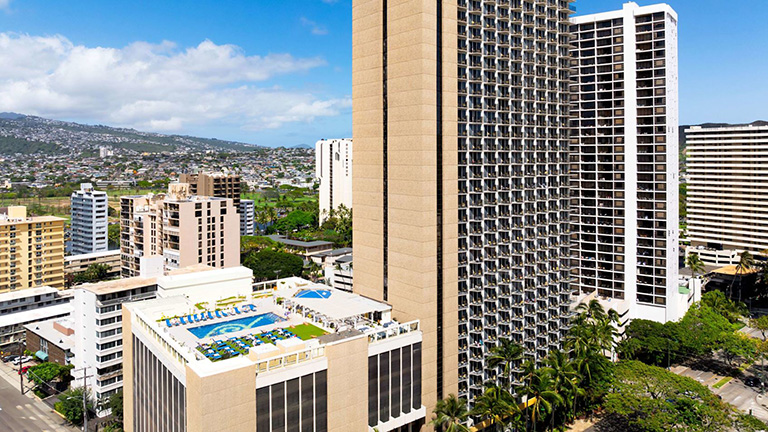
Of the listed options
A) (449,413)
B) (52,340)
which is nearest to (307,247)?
(52,340)

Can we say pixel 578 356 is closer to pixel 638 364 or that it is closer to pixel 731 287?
pixel 638 364

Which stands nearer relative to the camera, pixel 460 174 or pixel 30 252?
pixel 460 174

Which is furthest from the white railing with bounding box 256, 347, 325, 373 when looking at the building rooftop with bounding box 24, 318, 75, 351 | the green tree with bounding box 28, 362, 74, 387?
the building rooftop with bounding box 24, 318, 75, 351

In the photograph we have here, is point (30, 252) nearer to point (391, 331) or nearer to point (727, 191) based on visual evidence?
point (391, 331)

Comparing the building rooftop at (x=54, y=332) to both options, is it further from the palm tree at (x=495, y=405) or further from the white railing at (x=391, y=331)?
the palm tree at (x=495, y=405)

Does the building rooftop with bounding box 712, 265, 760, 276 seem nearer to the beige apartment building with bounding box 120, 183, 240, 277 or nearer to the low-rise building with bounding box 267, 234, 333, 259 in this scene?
the low-rise building with bounding box 267, 234, 333, 259

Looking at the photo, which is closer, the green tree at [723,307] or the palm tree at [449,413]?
the palm tree at [449,413]

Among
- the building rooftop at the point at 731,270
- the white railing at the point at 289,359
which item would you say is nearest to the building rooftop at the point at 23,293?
the white railing at the point at 289,359
